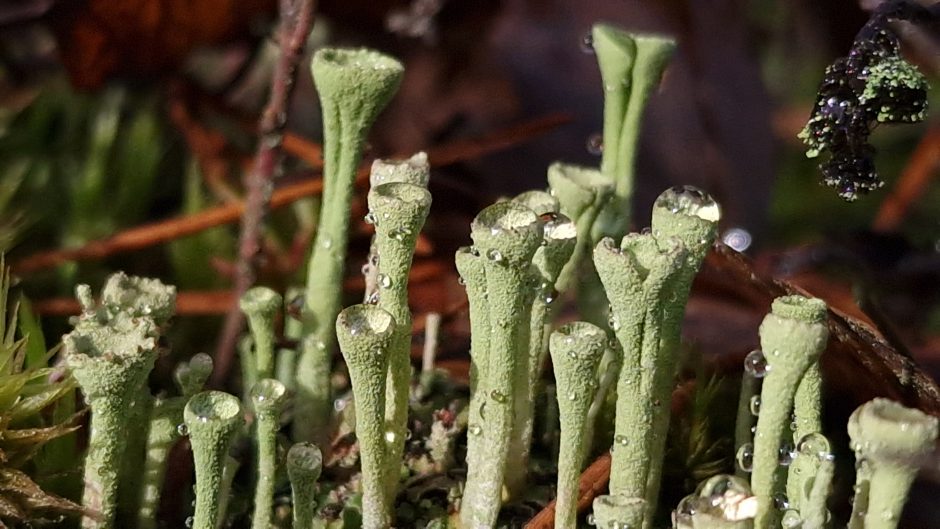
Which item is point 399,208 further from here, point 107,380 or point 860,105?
point 860,105

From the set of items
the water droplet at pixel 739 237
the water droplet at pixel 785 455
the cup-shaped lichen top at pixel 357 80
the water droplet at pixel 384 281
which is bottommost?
the water droplet at pixel 785 455

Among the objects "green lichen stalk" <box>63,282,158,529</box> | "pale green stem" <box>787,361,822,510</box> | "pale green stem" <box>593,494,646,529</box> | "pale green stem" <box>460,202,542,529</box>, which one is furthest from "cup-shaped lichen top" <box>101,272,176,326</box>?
"pale green stem" <box>787,361,822,510</box>

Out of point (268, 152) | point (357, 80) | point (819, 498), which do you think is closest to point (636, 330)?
point (819, 498)

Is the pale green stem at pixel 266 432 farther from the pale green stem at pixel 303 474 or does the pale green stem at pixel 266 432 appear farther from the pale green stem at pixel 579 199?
the pale green stem at pixel 579 199

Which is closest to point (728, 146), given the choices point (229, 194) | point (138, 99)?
point (229, 194)

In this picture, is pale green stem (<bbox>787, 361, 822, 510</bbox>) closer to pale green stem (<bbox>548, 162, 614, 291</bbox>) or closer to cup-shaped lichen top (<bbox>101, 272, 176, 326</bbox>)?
pale green stem (<bbox>548, 162, 614, 291</bbox>)

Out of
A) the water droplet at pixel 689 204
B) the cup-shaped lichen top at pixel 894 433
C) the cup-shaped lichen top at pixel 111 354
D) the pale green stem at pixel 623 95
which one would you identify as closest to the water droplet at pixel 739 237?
the pale green stem at pixel 623 95

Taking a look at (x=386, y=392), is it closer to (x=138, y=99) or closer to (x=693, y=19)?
(x=138, y=99)
